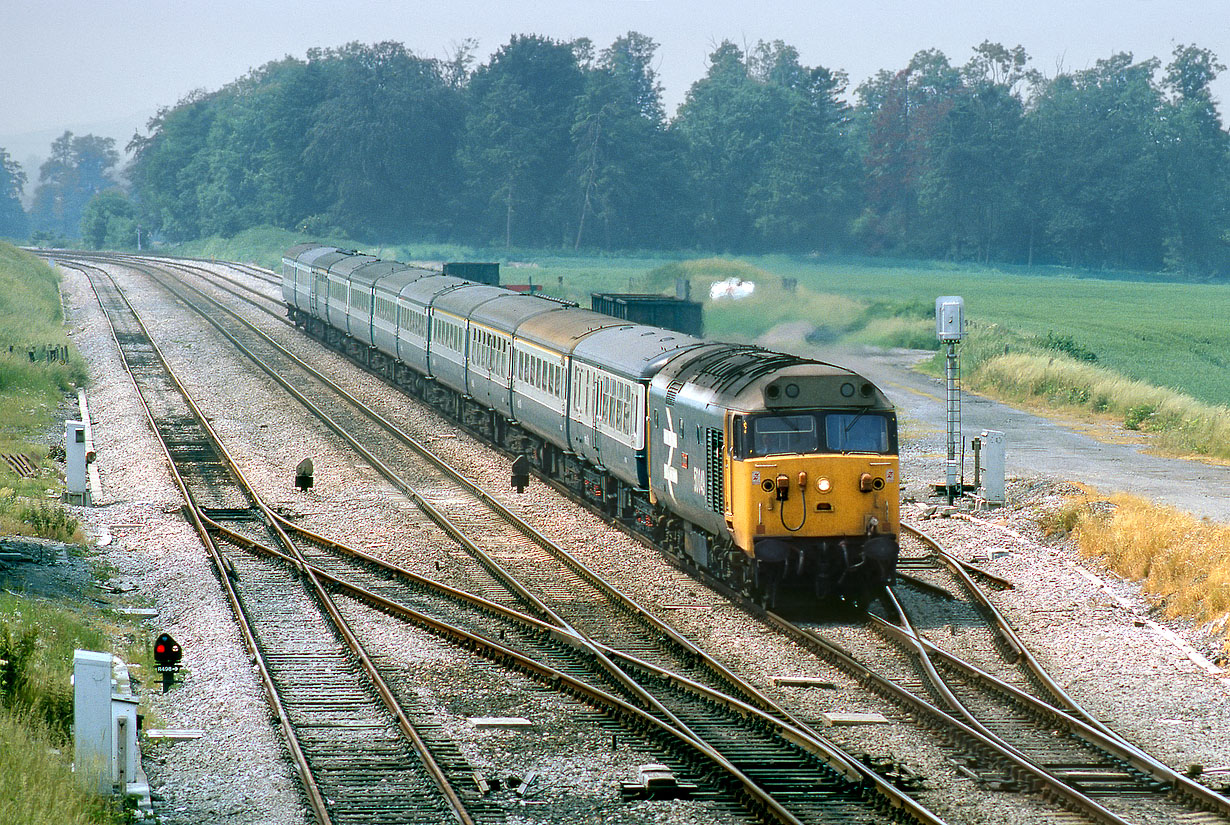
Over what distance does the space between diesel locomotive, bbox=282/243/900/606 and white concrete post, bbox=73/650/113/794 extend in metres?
8.22

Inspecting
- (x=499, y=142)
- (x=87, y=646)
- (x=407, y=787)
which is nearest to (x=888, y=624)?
(x=407, y=787)

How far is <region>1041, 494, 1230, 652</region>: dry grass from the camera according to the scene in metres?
17.8

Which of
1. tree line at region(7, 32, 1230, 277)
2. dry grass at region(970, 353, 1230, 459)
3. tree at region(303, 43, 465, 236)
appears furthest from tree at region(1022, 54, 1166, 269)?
dry grass at region(970, 353, 1230, 459)

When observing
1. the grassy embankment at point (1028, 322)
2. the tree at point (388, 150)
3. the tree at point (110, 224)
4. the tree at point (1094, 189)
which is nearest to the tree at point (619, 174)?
the grassy embankment at point (1028, 322)

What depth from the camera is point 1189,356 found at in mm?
55781

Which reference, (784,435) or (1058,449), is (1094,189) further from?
(784,435)

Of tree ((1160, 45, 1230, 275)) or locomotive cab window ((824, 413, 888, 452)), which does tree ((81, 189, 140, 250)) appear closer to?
tree ((1160, 45, 1230, 275))

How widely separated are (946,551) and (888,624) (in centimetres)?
519

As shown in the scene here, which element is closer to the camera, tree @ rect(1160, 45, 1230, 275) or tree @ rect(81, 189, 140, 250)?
tree @ rect(1160, 45, 1230, 275)

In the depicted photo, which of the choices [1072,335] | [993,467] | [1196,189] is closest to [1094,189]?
[1196,189]

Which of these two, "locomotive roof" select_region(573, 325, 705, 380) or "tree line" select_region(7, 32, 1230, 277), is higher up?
"tree line" select_region(7, 32, 1230, 277)

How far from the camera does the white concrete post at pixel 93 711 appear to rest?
11.4 meters

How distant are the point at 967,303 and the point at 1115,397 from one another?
120 feet

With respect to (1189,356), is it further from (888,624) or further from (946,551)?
(888,624)
